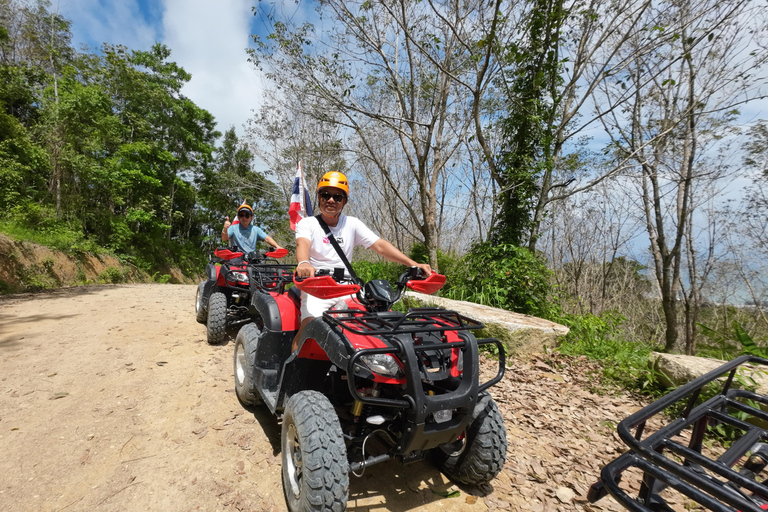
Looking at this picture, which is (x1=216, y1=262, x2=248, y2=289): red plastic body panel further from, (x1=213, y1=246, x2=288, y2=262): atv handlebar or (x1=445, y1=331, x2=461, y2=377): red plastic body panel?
(x1=445, y1=331, x2=461, y2=377): red plastic body panel

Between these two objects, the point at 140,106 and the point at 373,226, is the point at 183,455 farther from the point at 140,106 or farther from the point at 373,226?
the point at 140,106

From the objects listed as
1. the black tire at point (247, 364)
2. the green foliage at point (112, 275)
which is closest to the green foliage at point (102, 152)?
the green foliage at point (112, 275)

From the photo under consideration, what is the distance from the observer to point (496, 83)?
24.7ft

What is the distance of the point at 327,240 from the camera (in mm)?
2875

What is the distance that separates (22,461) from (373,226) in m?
16.9

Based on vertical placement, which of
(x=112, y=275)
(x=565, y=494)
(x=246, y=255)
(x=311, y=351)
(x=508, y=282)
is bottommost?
(x=565, y=494)

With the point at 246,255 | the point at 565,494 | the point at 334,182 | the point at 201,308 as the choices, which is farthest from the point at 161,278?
the point at 565,494

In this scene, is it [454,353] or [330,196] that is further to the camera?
[330,196]

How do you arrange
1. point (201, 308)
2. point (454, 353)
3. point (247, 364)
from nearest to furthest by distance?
point (454, 353)
point (247, 364)
point (201, 308)

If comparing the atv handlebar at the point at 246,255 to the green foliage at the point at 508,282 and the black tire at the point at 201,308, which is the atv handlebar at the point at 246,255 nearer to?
the black tire at the point at 201,308

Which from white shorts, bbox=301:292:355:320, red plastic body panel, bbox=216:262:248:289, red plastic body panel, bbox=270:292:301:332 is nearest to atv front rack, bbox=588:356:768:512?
white shorts, bbox=301:292:355:320

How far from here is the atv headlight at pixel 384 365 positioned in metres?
1.88

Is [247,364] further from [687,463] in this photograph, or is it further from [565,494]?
[687,463]

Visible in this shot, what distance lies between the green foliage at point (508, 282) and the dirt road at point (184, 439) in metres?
1.82
